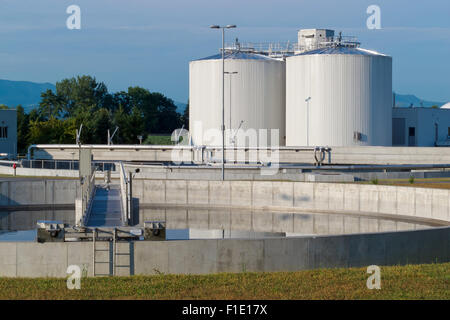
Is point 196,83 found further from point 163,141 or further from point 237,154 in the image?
point 163,141

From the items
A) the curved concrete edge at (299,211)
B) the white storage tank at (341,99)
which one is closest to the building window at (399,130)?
the white storage tank at (341,99)

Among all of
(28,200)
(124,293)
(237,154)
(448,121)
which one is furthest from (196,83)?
(124,293)

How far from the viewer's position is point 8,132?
89.2 meters

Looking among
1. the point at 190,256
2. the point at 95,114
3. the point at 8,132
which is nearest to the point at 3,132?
the point at 8,132

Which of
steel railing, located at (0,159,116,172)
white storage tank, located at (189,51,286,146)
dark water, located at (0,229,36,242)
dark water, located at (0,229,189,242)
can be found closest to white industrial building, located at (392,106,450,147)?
white storage tank, located at (189,51,286,146)

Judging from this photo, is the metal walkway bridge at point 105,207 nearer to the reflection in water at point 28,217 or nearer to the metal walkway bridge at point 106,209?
the metal walkway bridge at point 106,209

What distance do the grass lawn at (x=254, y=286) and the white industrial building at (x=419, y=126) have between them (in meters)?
68.4

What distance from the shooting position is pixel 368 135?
244 feet

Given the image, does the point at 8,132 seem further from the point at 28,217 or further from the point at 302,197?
the point at 302,197

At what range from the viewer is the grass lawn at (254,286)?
1445 centimetres

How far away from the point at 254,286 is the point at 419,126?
71.9m

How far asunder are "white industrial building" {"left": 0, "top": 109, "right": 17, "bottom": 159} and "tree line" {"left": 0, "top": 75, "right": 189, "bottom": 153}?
1150 centimetres

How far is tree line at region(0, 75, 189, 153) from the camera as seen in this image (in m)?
106

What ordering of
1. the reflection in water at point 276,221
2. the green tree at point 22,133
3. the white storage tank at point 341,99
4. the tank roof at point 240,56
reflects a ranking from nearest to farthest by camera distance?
the reflection in water at point 276,221 < the white storage tank at point 341,99 < the tank roof at point 240,56 < the green tree at point 22,133
